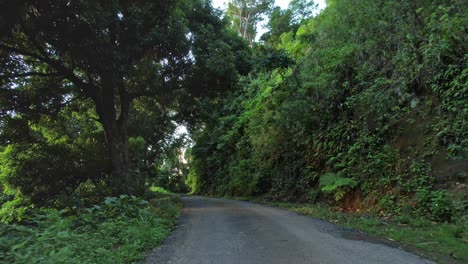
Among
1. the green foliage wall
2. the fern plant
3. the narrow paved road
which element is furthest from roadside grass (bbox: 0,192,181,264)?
the green foliage wall

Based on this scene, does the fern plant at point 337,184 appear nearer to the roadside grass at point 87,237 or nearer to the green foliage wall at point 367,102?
the green foliage wall at point 367,102

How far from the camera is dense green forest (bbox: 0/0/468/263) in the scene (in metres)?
9.63

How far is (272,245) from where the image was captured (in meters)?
7.63

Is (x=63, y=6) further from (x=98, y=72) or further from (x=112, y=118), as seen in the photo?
(x=112, y=118)

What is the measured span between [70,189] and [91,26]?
34.3 ft

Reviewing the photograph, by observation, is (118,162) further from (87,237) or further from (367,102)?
(367,102)

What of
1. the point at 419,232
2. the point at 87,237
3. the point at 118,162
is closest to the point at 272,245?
the point at 419,232

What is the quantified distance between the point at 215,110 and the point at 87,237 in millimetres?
15718

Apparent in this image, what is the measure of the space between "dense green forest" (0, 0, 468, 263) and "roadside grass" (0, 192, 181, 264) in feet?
0.14

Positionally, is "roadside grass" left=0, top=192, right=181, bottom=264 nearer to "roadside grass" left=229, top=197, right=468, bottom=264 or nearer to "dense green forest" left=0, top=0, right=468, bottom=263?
"dense green forest" left=0, top=0, right=468, bottom=263

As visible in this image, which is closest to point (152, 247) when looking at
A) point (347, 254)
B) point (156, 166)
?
point (347, 254)

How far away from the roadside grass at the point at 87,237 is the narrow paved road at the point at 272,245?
1.51 ft

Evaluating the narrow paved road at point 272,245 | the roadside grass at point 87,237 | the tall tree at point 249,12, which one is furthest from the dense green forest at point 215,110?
the tall tree at point 249,12

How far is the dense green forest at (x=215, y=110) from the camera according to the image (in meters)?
9.63
